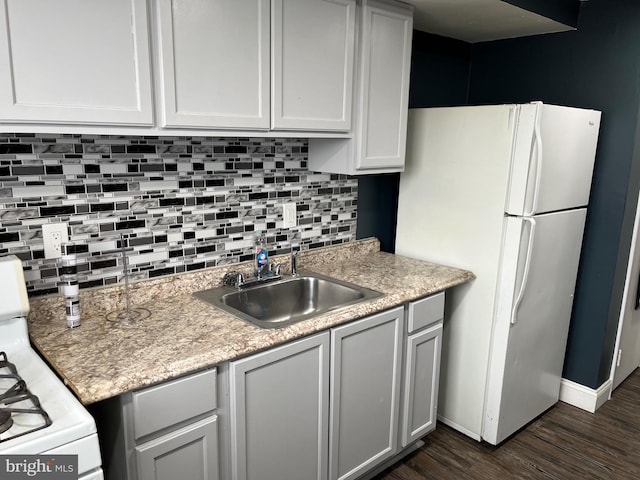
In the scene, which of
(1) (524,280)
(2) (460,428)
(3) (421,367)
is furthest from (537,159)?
(2) (460,428)

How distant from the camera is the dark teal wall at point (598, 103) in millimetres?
2568

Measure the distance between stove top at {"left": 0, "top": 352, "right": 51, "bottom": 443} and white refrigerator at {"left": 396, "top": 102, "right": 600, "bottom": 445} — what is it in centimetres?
193

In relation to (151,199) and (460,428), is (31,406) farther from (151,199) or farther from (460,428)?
(460,428)

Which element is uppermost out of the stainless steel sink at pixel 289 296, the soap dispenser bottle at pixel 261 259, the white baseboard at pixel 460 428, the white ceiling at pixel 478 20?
the white ceiling at pixel 478 20

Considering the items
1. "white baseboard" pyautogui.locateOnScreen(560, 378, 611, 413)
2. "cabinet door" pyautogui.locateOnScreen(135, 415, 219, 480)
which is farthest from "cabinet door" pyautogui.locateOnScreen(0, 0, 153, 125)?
"white baseboard" pyautogui.locateOnScreen(560, 378, 611, 413)

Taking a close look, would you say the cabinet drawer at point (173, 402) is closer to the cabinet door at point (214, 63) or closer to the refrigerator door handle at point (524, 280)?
the cabinet door at point (214, 63)

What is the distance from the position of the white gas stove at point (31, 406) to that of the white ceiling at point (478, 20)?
75.8 inches

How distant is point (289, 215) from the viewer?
2.39 meters

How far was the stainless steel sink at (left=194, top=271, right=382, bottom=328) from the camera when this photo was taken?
2.06 m

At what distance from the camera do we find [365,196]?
2.77 metres

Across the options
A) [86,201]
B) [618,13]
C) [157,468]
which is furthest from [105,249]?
[618,13]

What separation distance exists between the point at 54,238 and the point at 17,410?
0.73 meters

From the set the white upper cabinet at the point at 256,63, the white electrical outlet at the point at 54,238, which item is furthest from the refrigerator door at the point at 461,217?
the white electrical outlet at the point at 54,238

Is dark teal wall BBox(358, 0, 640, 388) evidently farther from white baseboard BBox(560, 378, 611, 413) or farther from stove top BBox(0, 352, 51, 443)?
stove top BBox(0, 352, 51, 443)
